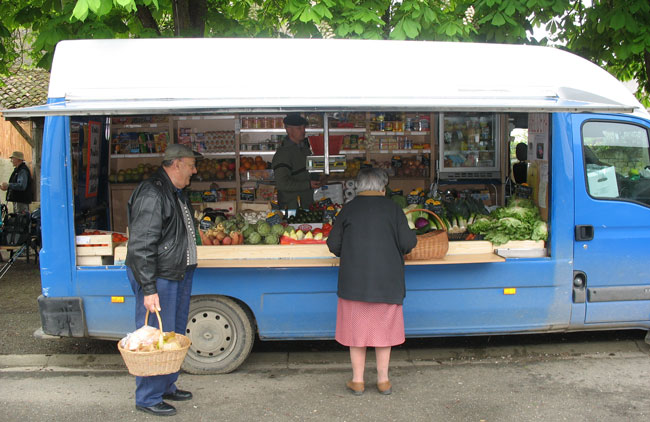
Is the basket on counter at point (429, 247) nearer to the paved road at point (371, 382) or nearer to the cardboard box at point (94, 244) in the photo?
the paved road at point (371, 382)

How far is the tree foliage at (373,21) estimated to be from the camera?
6.98 metres

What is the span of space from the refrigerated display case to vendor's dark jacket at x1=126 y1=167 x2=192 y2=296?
654 cm

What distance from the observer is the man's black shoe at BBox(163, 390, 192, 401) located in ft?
16.5

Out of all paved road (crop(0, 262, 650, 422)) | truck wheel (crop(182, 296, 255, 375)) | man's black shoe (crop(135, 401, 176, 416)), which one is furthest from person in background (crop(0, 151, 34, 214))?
man's black shoe (crop(135, 401, 176, 416))

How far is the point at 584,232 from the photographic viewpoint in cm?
555

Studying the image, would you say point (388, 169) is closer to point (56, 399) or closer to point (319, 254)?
point (319, 254)

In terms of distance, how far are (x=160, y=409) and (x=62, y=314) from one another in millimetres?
1284

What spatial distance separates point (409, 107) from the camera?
15.9ft

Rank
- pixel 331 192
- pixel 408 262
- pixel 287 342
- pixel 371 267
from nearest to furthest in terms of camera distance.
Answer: pixel 371 267
pixel 408 262
pixel 287 342
pixel 331 192

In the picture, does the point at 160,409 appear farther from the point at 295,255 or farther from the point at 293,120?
the point at 293,120

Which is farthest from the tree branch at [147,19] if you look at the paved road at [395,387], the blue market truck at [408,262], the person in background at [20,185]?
the person in background at [20,185]

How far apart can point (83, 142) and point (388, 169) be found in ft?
18.8

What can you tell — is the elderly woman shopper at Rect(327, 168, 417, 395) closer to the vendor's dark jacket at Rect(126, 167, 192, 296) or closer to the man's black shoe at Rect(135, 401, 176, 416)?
the vendor's dark jacket at Rect(126, 167, 192, 296)

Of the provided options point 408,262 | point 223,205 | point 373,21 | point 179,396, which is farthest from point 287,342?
point 223,205
